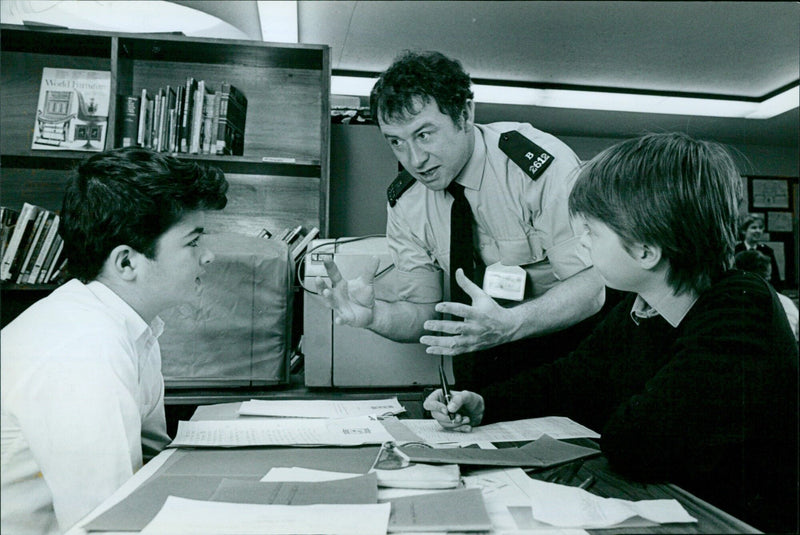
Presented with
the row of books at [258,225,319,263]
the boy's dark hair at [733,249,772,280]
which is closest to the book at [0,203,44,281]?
the row of books at [258,225,319,263]

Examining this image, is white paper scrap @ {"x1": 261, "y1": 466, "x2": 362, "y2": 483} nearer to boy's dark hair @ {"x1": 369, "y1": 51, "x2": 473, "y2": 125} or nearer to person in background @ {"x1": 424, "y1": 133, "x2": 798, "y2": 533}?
person in background @ {"x1": 424, "y1": 133, "x2": 798, "y2": 533}

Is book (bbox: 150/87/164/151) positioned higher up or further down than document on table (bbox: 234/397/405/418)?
higher up

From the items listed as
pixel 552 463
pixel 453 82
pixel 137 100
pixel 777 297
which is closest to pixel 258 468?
pixel 552 463

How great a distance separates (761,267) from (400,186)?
3.30 ft

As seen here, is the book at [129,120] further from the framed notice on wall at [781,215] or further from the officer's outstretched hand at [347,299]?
the framed notice on wall at [781,215]

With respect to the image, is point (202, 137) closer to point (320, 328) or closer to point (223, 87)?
point (223, 87)

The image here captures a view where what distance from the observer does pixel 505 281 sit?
1.39 m

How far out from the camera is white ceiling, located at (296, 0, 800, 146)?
548 mm

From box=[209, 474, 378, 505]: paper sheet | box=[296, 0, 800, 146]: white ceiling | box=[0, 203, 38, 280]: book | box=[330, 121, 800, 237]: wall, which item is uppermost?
box=[330, 121, 800, 237]: wall

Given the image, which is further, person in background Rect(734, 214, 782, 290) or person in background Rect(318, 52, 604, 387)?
person in background Rect(318, 52, 604, 387)

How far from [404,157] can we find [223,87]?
1.01 meters

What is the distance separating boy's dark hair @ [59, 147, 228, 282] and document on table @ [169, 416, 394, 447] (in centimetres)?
30

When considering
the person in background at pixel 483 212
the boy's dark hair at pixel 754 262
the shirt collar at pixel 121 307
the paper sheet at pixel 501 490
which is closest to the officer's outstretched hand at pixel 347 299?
the person in background at pixel 483 212

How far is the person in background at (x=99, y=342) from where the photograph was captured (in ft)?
1.68
